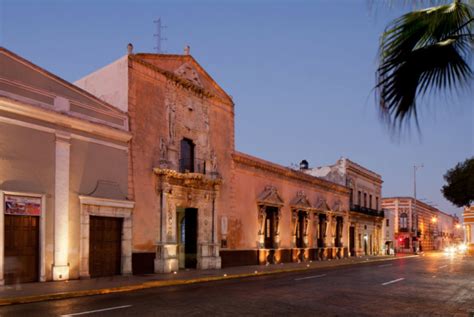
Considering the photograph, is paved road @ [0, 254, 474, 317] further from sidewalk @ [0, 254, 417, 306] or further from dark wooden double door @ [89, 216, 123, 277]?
dark wooden double door @ [89, 216, 123, 277]

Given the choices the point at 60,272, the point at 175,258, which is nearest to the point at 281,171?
the point at 175,258

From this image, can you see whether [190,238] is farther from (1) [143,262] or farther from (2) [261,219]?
(2) [261,219]

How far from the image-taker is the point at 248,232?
2816cm

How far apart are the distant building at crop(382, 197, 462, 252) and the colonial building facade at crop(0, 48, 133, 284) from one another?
173 ft

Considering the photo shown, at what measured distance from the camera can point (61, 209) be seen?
55.6ft

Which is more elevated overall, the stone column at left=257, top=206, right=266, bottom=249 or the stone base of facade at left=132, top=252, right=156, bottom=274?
the stone column at left=257, top=206, right=266, bottom=249

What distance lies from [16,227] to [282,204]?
19352mm

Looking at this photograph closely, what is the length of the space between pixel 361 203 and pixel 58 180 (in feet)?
117

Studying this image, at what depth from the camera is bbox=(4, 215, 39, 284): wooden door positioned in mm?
15188

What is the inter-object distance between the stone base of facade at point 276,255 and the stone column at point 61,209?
10.3 meters

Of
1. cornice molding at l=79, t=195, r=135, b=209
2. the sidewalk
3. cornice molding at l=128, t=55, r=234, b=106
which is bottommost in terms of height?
the sidewalk

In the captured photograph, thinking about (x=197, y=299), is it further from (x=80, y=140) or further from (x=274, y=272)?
(x=274, y=272)

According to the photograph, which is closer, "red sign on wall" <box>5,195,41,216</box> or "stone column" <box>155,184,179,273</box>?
"red sign on wall" <box>5,195,41,216</box>

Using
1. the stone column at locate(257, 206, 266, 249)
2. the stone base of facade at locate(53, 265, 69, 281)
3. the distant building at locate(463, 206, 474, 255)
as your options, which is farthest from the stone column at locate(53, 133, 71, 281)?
the distant building at locate(463, 206, 474, 255)
